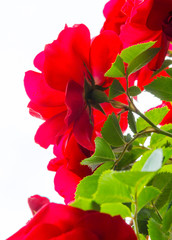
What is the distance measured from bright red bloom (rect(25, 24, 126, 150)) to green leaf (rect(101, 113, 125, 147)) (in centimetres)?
1

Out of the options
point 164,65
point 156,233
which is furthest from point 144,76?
point 156,233

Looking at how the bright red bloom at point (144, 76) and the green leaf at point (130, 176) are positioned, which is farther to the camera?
the bright red bloom at point (144, 76)

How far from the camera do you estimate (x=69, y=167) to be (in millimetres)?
226

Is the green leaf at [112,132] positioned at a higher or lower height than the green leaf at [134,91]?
lower

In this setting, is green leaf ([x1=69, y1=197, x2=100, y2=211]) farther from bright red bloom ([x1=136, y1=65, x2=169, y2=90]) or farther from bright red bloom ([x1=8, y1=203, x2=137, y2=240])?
bright red bloom ([x1=136, y1=65, x2=169, y2=90])

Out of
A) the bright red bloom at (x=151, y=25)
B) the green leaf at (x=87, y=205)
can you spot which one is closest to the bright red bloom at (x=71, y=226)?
the green leaf at (x=87, y=205)

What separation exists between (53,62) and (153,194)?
0.37 feet

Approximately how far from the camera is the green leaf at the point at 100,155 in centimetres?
20

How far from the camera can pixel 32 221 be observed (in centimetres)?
14

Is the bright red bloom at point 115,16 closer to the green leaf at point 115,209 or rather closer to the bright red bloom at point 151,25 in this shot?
the bright red bloom at point 151,25

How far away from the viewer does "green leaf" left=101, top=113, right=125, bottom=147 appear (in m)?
0.21

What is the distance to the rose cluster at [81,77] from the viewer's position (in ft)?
0.69

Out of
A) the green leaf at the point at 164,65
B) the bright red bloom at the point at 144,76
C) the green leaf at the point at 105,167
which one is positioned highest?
the green leaf at the point at 164,65

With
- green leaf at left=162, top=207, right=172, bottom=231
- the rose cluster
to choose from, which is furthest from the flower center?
green leaf at left=162, top=207, right=172, bottom=231
